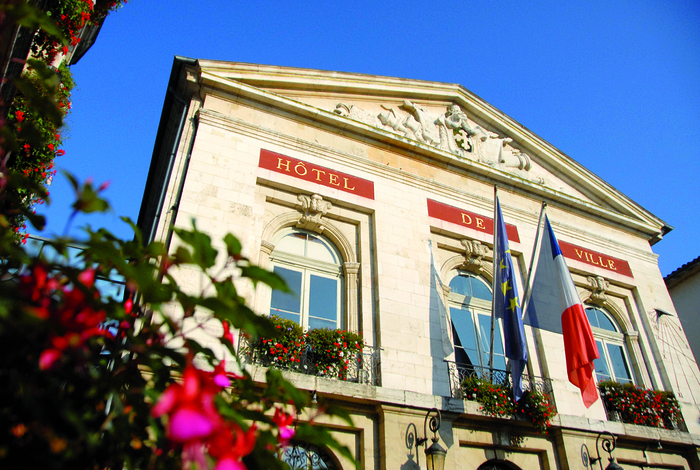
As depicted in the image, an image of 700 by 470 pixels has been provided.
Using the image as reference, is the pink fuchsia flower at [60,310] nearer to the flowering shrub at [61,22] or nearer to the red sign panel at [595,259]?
the flowering shrub at [61,22]

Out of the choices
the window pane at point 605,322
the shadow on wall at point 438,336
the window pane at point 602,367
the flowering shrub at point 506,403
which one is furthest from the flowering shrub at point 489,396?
the window pane at point 605,322

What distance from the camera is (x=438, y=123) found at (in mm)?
12719

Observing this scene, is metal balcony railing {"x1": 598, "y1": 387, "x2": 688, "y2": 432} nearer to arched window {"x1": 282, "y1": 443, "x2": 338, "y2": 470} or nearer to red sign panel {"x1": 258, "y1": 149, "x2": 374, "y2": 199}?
arched window {"x1": 282, "y1": 443, "x2": 338, "y2": 470}

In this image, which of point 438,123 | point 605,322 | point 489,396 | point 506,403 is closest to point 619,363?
point 605,322

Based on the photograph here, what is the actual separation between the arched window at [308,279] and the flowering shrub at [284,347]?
68 cm

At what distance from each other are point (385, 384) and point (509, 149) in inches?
318

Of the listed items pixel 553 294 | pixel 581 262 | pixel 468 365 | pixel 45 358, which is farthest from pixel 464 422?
pixel 45 358

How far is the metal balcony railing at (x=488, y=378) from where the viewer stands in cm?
874

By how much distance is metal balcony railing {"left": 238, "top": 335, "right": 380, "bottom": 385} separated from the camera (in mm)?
7598

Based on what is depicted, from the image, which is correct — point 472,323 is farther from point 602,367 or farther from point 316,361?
point 316,361

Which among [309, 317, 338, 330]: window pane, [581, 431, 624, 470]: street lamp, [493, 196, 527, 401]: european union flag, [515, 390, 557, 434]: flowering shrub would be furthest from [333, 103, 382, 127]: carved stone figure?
[581, 431, 624, 470]: street lamp

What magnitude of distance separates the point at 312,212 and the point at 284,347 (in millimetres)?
2897

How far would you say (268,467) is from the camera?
1.92 m

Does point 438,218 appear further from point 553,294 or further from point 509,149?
point 509,149
